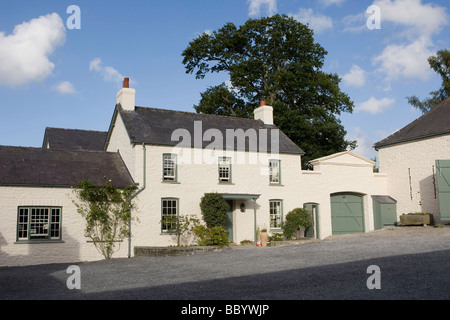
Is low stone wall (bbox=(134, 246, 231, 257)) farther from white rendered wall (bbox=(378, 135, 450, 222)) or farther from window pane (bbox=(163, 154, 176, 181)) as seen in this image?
white rendered wall (bbox=(378, 135, 450, 222))

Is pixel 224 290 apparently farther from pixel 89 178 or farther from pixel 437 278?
pixel 89 178

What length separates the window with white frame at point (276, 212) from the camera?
24141 mm

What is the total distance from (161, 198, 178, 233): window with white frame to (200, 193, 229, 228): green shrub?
4.19 feet

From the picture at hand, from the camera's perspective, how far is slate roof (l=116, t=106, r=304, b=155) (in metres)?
21.7

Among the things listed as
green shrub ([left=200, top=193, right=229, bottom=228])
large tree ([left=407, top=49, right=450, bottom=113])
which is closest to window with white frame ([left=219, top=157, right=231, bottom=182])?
green shrub ([left=200, top=193, right=229, bottom=228])

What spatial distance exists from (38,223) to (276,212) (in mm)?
11654

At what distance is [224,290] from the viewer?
387 inches

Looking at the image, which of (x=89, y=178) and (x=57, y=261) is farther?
(x=89, y=178)

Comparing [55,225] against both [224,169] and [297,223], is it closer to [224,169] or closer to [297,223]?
[224,169]

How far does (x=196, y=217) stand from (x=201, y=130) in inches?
184

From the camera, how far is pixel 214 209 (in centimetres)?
2120
